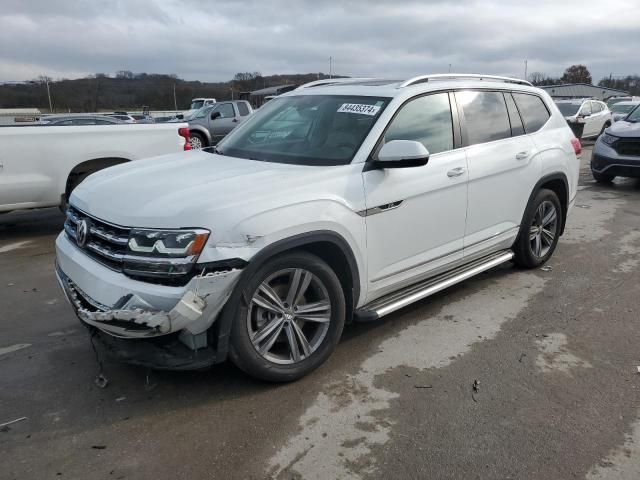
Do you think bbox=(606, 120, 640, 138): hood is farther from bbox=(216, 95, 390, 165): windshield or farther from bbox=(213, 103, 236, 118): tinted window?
bbox=(213, 103, 236, 118): tinted window

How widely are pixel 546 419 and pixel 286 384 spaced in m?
1.49

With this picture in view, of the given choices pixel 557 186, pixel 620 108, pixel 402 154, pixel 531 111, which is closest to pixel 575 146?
pixel 557 186

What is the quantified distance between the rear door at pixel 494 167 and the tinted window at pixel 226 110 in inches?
546

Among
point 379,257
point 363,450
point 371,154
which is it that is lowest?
point 363,450

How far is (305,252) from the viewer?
3.21 metres

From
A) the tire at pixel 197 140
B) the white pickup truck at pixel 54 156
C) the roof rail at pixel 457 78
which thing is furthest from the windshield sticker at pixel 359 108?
the tire at pixel 197 140

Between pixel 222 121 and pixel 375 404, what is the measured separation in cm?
1557

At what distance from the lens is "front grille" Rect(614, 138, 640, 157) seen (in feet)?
31.7

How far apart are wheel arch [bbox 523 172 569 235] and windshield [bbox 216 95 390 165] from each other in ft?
6.61

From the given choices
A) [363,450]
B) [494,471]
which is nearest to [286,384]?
[363,450]

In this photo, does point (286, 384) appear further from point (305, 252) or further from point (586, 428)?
point (586, 428)

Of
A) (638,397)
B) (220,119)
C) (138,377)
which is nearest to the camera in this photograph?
(638,397)

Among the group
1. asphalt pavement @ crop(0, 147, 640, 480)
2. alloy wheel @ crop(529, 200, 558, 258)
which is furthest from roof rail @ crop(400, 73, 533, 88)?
asphalt pavement @ crop(0, 147, 640, 480)

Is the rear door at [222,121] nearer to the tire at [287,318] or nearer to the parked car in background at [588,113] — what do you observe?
the parked car in background at [588,113]
